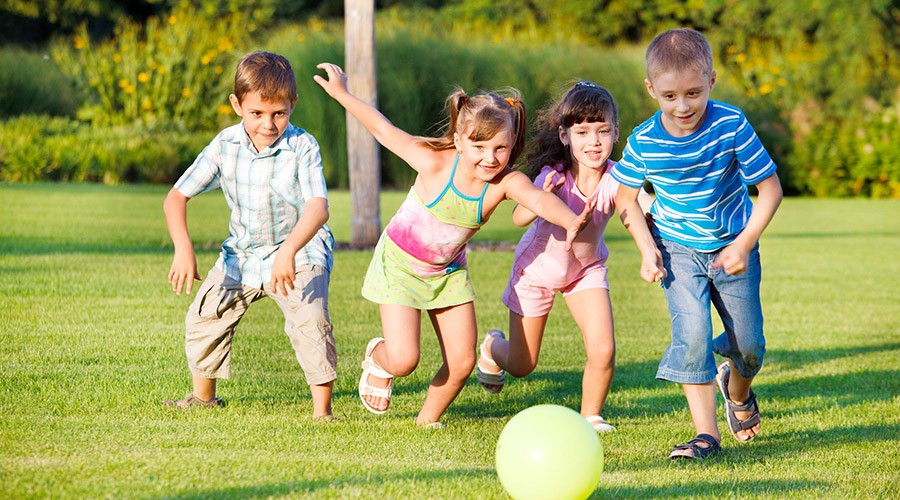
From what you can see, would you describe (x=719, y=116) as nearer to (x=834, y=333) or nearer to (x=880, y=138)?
(x=834, y=333)

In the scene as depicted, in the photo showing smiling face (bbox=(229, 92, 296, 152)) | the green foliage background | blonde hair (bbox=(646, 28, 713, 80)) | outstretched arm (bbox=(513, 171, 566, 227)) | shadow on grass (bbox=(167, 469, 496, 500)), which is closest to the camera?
shadow on grass (bbox=(167, 469, 496, 500))

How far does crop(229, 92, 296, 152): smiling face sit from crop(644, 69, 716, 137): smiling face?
176 cm

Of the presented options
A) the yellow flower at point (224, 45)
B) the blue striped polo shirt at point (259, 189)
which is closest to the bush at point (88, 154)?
the yellow flower at point (224, 45)

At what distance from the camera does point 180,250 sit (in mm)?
5027

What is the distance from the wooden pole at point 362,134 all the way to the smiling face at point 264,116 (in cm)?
696

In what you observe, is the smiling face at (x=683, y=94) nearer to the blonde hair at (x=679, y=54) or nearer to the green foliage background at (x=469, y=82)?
the blonde hair at (x=679, y=54)

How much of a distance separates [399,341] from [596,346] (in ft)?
3.29

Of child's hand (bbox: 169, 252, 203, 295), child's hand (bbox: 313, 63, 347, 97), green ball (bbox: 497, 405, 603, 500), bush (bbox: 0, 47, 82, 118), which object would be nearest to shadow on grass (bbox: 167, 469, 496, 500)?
green ball (bbox: 497, 405, 603, 500)

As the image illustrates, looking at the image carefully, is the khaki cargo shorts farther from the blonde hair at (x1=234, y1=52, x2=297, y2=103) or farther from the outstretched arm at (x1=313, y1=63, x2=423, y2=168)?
the blonde hair at (x1=234, y1=52, x2=297, y2=103)

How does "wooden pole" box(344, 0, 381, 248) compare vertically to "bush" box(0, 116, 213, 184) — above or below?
above

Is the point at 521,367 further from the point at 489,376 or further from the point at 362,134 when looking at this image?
the point at 362,134

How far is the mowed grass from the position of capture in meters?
4.08

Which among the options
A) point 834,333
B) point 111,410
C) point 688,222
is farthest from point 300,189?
point 834,333

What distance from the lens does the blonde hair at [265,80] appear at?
5176 mm
